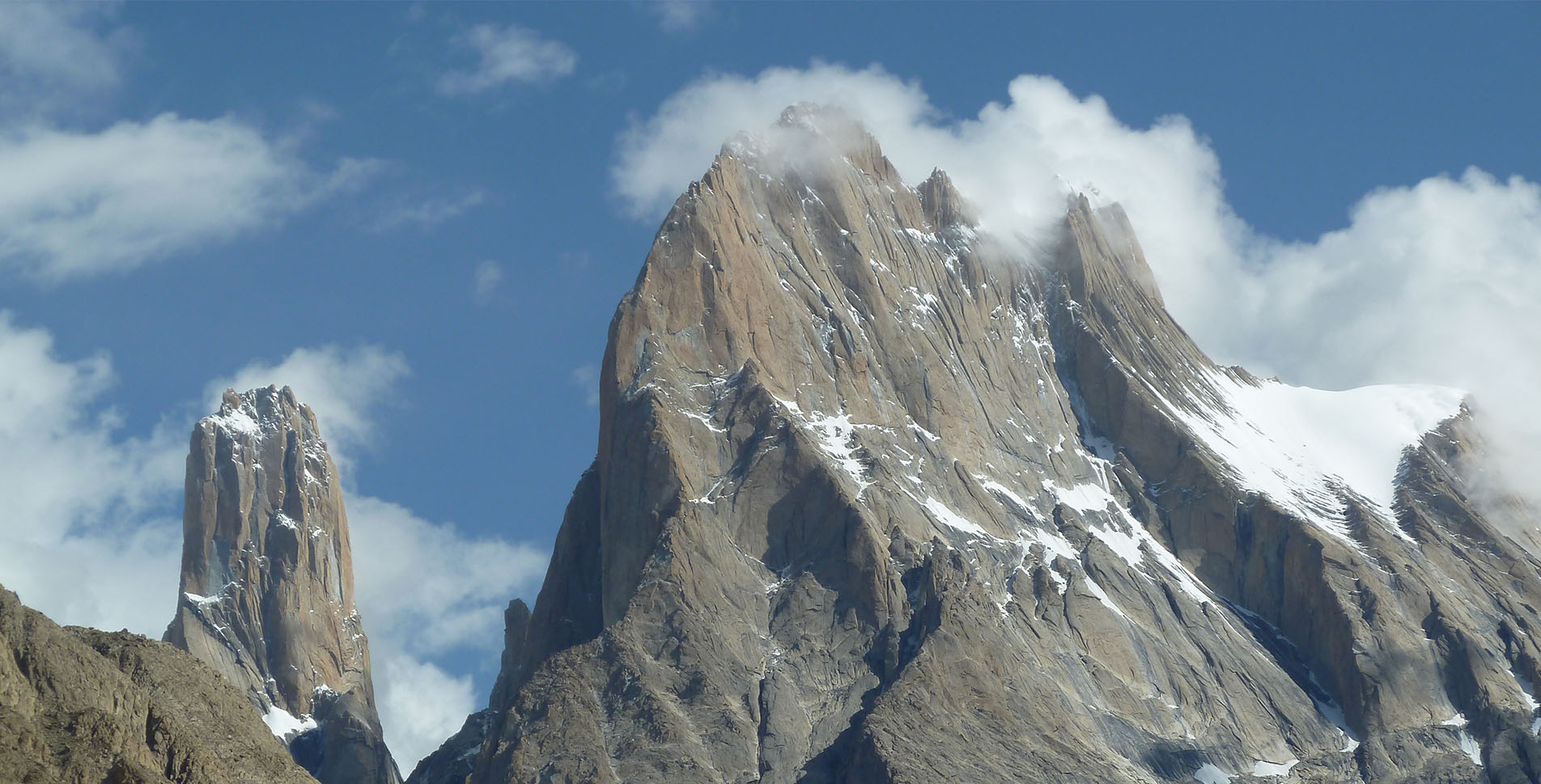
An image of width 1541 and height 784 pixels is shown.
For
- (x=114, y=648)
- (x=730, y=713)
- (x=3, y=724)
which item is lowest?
(x=3, y=724)

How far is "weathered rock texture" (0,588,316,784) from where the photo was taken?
335 ft

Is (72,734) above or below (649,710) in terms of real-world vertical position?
below

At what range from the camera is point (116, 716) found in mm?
109562

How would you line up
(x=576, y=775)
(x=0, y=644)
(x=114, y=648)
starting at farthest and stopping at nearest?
(x=576, y=775)
(x=114, y=648)
(x=0, y=644)

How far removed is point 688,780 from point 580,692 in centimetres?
1361

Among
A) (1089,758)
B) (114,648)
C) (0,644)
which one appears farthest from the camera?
(1089,758)

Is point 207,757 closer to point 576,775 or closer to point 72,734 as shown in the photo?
point 72,734

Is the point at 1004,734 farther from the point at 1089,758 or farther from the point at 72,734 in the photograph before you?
the point at 72,734

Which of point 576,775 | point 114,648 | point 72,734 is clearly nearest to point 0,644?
point 72,734

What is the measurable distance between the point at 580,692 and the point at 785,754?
16.7 m

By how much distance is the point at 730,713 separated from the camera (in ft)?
641

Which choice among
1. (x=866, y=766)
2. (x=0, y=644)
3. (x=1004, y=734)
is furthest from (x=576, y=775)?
(x=0, y=644)

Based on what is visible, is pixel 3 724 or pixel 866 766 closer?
pixel 3 724

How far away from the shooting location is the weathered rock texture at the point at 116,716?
102125 millimetres
